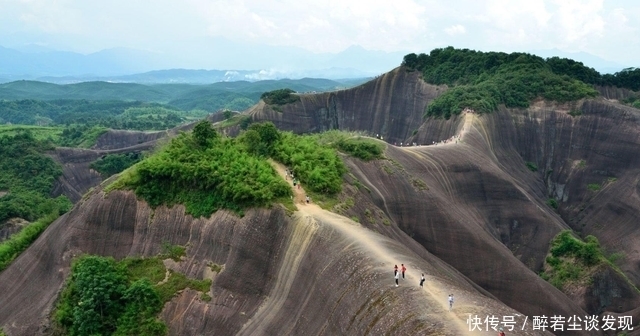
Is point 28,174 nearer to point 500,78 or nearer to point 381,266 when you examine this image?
point 381,266

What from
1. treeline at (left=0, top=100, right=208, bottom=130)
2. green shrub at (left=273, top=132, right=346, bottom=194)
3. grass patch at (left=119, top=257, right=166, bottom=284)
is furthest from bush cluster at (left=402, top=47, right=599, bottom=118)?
treeline at (left=0, top=100, right=208, bottom=130)

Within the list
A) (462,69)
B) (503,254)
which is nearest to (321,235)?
(503,254)

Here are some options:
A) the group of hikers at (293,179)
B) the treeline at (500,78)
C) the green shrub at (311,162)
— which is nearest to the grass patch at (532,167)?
the treeline at (500,78)

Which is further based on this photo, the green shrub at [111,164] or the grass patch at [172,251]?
the green shrub at [111,164]

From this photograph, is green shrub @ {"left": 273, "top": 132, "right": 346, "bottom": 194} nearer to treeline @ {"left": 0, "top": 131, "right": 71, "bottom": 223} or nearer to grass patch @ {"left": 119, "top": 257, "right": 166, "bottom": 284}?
grass patch @ {"left": 119, "top": 257, "right": 166, "bottom": 284}

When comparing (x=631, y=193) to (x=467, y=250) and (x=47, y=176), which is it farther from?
(x=47, y=176)

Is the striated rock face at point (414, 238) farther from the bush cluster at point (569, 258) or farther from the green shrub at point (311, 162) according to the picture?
the green shrub at point (311, 162)
